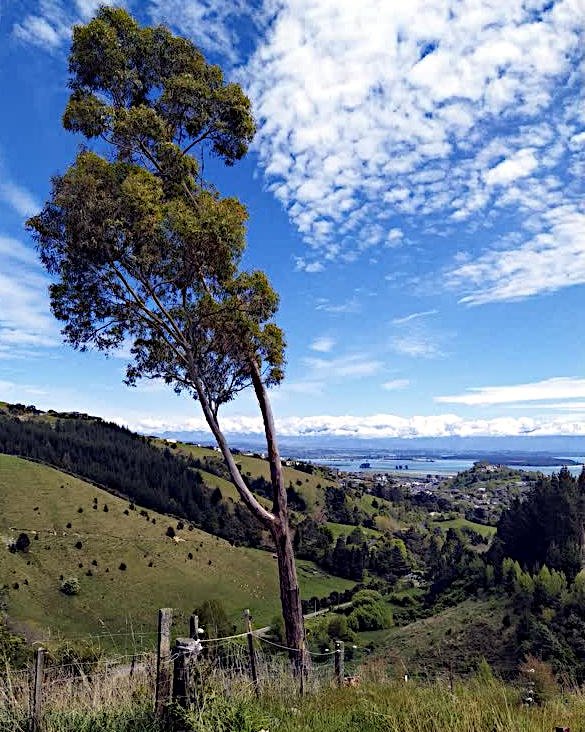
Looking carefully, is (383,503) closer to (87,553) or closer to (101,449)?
(101,449)

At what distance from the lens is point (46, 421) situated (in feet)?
467

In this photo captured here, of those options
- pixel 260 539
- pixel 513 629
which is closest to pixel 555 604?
pixel 513 629

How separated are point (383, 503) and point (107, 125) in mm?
159136

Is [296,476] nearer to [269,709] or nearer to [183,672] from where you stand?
[269,709]

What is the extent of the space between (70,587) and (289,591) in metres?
75.7

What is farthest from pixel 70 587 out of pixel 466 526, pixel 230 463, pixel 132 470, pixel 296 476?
pixel 466 526

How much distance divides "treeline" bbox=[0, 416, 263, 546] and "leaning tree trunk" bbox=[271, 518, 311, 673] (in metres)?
101

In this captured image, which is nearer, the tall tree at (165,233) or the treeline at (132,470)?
the tall tree at (165,233)

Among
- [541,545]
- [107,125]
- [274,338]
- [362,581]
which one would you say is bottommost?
[362,581]

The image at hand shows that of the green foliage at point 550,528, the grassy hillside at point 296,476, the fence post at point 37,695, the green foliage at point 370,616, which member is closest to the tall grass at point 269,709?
the fence post at point 37,695

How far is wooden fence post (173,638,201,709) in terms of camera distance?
19.8 ft

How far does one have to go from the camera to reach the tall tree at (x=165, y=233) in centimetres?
1053

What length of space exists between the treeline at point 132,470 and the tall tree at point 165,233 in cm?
10098

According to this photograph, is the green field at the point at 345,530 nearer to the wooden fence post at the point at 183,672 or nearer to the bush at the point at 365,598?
the bush at the point at 365,598
